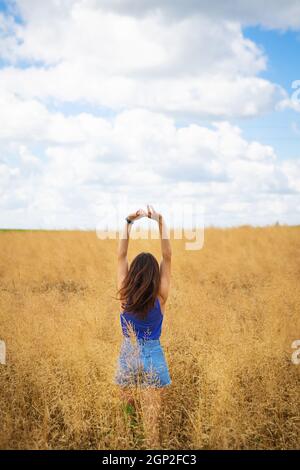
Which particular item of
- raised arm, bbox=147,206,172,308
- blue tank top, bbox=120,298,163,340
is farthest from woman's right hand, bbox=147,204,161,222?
blue tank top, bbox=120,298,163,340

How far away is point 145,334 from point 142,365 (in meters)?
0.24

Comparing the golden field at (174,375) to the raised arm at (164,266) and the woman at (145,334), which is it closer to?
the woman at (145,334)

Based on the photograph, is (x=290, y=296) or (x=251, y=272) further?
(x=251, y=272)

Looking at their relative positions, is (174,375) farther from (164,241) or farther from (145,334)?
(164,241)

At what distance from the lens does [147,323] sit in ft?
10.5

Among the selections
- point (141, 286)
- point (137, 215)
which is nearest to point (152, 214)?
point (137, 215)

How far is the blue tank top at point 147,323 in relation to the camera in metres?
3.18

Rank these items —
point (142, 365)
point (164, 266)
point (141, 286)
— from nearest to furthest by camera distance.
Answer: point (141, 286), point (142, 365), point (164, 266)

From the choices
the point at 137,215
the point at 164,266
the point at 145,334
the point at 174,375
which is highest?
the point at 137,215
